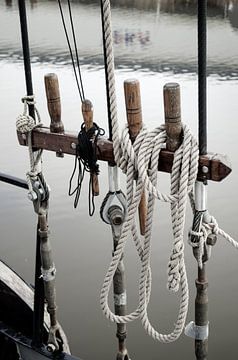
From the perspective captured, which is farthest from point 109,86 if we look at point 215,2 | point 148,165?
point 215,2

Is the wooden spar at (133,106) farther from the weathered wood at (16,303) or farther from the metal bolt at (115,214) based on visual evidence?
the weathered wood at (16,303)

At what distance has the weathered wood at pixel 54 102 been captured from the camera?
1.80 meters

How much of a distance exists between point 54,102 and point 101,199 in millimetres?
3421

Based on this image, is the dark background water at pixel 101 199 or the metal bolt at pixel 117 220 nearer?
the metal bolt at pixel 117 220

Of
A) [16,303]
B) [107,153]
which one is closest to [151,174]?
[107,153]

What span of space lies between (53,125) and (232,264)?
2791 mm

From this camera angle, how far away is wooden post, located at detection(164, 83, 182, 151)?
151 centimetres

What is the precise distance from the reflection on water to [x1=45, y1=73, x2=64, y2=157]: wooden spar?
8.91 metres

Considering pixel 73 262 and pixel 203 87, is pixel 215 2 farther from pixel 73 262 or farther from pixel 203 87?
pixel 203 87

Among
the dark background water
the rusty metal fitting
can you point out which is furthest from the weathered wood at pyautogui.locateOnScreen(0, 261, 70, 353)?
the dark background water

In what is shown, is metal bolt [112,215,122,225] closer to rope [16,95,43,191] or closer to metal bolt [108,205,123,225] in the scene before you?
metal bolt [108,205,123,225]

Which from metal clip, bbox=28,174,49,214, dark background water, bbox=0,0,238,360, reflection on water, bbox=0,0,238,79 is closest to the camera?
metal clip, bbox=28,174,49,214

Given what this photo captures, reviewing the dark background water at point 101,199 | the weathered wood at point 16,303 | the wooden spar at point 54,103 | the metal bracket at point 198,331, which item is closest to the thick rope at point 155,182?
the metal bracket at point 198,331

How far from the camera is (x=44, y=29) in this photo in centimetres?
1672
